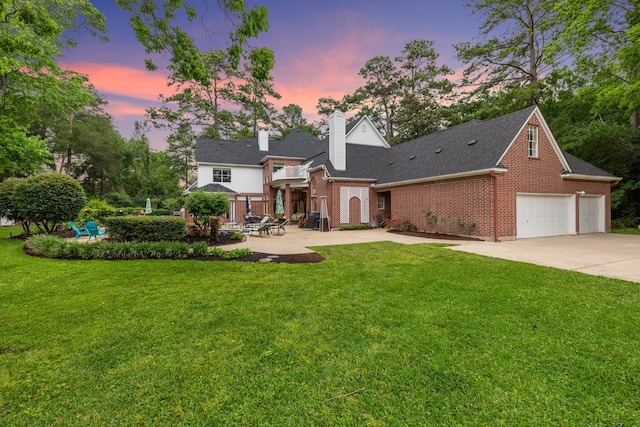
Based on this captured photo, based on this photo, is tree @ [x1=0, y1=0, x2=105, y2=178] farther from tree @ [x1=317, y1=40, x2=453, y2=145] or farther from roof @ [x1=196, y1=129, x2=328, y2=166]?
tree @ [x1=317, y1=40, x2=453, y2=145]

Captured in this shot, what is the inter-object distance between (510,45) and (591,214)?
661 inches

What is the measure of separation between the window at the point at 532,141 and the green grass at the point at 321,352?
9.77m

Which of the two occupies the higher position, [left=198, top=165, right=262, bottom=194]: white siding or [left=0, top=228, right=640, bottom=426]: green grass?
[left=198, top=165, right=262, bottom=194]: white siding

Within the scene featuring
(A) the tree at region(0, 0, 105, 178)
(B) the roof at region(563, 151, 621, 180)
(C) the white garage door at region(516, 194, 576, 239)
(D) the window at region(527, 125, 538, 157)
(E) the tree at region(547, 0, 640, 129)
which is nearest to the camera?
(A) the tree at region(0, 0, 105, 178)

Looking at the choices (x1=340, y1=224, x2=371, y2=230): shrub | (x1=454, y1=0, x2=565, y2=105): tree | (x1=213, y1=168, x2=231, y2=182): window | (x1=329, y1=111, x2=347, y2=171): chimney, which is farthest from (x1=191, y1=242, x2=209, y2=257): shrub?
(x1=454, y1=0, x2=565, y2=105): tree

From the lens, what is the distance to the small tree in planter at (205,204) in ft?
35.4

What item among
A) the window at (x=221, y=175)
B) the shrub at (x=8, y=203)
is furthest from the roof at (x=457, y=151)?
the shrub at (x=8, y=203)

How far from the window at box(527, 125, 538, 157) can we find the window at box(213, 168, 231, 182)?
24351 millimetres

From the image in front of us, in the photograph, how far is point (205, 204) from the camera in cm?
1085

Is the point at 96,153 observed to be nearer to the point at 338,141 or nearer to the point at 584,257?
→ the point at 338,141

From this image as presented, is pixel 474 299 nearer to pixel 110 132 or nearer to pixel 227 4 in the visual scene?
pixel 227 4

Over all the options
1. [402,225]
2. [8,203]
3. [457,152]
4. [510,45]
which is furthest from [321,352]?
[510,45]

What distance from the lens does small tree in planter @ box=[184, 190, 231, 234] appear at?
35.4 ft

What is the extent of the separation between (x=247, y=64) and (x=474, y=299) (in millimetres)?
6406
